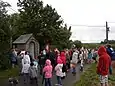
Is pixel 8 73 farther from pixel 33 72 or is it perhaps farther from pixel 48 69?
pixel 48 69

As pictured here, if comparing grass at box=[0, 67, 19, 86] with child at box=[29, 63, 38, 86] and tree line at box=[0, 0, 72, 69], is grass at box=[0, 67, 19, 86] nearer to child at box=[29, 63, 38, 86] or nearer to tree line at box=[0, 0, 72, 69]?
child at box=[29, 63, 38, 86]

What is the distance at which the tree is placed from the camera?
54531mm

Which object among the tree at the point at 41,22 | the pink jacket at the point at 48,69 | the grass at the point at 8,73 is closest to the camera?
the pink jacket at the point at 48,69

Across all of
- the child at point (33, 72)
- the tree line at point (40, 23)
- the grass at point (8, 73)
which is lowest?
the grass at point (8, 73)

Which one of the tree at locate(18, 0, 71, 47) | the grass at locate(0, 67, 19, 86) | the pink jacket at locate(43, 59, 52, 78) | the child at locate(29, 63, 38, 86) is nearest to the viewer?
the pink jacket at locate(43, 59, 52, 78)

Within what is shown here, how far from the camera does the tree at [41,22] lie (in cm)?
5453

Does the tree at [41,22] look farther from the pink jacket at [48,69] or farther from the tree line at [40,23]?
the pink jacket at [48,69]

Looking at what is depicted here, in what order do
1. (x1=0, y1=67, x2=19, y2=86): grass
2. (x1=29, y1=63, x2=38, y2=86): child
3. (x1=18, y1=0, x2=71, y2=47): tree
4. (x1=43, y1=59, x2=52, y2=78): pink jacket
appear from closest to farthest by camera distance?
(x1=43, y1=59, x2=52, y2=78): pink jacket < (x1=29, y1=63, x2=38, y2=86): child < (x1=0, y1=67, x2=19, y2=86): grass < (x1=18, y1=0, x2=71, y2=47): tree

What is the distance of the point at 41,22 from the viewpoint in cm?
5506

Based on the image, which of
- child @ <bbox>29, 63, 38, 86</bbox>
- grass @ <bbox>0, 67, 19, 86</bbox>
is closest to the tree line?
grass @ <bbox>0, 67, 19, 86</bbox>

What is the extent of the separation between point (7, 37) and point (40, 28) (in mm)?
18970

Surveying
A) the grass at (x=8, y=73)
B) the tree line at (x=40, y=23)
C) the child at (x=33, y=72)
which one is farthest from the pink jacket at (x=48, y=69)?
the tree line at (x=40, y=23)

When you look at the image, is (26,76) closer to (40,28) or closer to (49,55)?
(49,55)

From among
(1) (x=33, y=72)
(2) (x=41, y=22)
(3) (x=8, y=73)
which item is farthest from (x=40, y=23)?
(1) (x=33, y=72)
